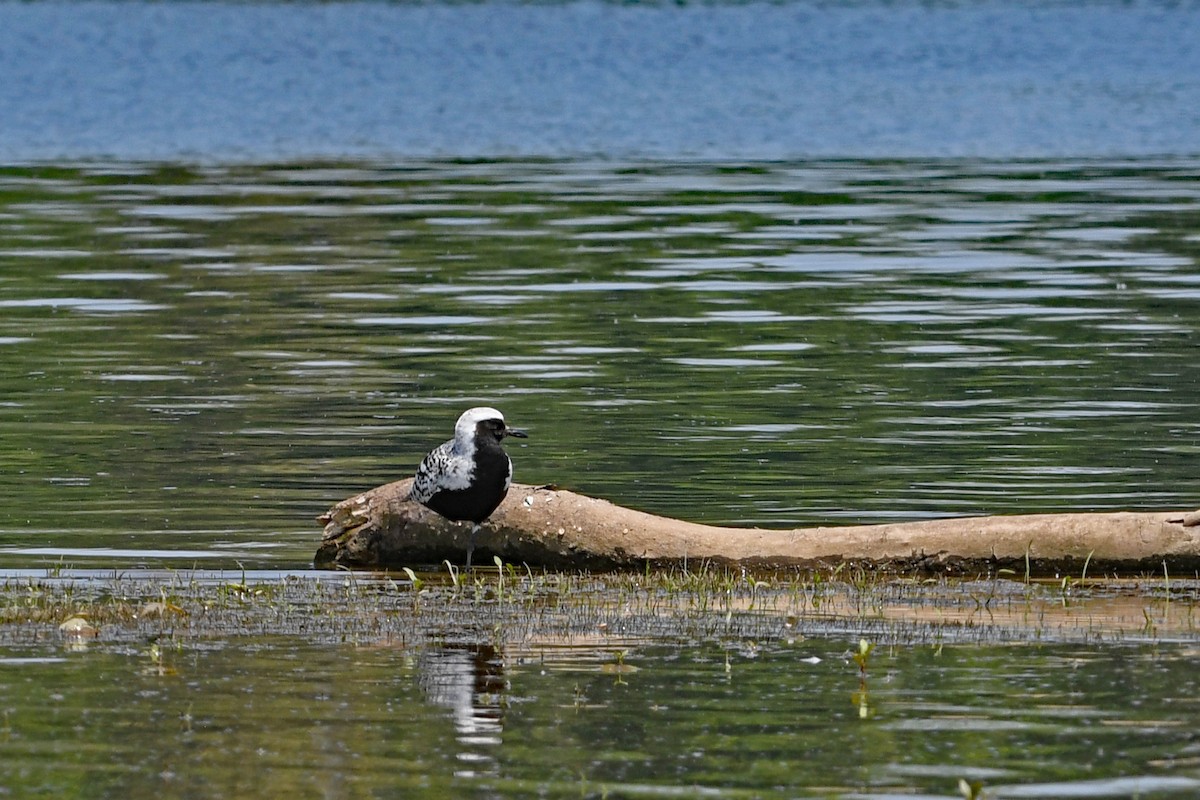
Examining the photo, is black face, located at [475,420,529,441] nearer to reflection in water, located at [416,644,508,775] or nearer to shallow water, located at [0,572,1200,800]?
shallow water, located at [0,572,1200,800]

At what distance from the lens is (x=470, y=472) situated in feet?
40.5

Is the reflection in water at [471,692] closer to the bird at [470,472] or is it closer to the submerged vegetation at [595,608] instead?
the submerged vegetation at [595,608]

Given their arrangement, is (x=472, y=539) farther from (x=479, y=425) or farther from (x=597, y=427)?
(x=597, y=427)

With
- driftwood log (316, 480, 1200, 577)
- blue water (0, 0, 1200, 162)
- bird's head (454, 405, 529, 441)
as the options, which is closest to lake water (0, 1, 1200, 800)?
driftwood log (316, 480, 1200, 577)

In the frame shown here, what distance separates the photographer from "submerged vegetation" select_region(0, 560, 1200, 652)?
10602 millimetres

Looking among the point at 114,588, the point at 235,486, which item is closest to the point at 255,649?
the point at 114,588

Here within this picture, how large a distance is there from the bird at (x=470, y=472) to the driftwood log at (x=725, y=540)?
45cm

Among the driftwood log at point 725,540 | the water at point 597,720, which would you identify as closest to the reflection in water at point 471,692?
the water at point 597,720

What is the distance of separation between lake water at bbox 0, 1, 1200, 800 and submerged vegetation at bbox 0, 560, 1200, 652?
4 centimetres

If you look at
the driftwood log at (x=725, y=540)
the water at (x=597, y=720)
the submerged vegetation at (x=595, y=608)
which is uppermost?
the driftwood log at (x=725, y=540)

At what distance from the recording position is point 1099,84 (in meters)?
62.9

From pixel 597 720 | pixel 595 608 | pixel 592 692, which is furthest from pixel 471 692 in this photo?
pixel 595 608

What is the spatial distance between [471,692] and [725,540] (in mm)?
3519

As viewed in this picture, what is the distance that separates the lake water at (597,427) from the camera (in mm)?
8641
